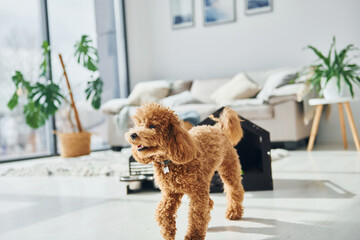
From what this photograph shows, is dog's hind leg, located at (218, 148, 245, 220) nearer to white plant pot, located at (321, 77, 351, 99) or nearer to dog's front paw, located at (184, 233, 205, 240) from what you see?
dog's front paw, located at (184, 233, 205, 240)

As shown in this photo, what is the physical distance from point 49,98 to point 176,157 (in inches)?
131

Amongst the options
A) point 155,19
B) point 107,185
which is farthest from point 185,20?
point 107,185

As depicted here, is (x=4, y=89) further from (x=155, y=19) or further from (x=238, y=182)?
(x=238, y=182)

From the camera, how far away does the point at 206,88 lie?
5.14 metres

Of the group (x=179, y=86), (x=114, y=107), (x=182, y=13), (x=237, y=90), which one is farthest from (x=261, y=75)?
(x=114, y=107)

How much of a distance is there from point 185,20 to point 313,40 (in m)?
1.89

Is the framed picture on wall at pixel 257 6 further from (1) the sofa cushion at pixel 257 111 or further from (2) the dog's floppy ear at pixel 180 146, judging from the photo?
(2) the dog's floppy ear at pixel 180 146

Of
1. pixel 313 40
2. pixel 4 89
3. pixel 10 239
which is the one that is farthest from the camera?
pixel 313 40

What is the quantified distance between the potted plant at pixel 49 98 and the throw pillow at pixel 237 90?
1.51 meters

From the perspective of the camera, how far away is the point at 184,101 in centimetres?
490

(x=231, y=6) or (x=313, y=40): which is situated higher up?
(x=231, y=6)

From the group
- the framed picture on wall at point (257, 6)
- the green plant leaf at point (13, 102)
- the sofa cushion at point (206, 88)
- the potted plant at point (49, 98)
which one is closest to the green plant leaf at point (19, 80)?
the potted plant at point (49, 98)

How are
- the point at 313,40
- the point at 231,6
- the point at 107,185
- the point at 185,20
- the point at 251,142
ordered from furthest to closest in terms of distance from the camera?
the point at 185,20
the point at 231,6
the point at 313,40
the point at 107,185
the point at 251,142

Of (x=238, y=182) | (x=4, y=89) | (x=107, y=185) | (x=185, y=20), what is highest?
(x=185, y=20)
